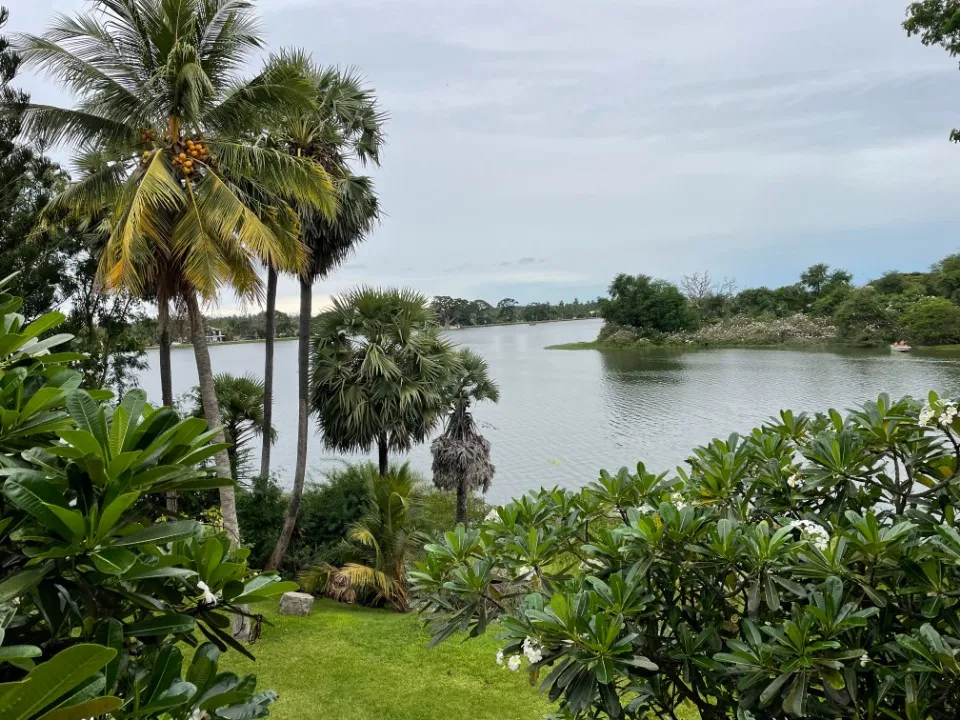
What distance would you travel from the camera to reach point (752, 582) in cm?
194

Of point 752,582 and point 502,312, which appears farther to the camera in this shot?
point 502,312

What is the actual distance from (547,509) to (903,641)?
136 cm

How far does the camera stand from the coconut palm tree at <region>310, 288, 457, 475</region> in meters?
12.1

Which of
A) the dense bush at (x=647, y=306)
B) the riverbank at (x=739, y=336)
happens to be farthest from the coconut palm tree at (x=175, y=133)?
the dense bush at (x=647, y=306)

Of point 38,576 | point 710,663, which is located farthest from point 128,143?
point 710,663

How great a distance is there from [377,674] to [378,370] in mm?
5936

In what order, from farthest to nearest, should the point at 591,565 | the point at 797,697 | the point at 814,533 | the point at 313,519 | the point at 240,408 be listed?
the point at 240,408
the point at 313,519
the point at 591,565
the point at 814,533
the point at 797,697

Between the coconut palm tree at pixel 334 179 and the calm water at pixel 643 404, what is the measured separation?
565 cm

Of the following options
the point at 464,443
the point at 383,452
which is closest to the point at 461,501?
the point at 464,443

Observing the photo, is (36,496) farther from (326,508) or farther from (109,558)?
(326,508)

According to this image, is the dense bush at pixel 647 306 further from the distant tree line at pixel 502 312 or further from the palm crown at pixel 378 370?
the palm crown at pixel 378 370

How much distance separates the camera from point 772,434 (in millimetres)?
2791

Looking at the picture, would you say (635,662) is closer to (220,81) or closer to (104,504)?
(104,504)

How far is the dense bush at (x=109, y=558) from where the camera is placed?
0.98 m
